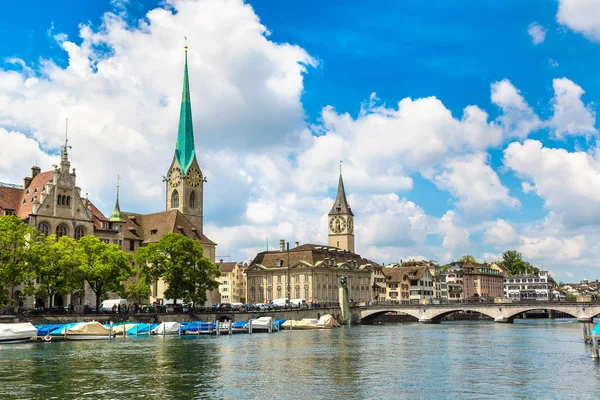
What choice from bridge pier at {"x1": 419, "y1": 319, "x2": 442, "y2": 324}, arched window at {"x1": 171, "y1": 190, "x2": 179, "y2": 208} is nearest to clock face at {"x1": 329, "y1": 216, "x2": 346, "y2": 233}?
arched window at {"x1": 171, "y1": 190, "x2": 179, "y2": 208}

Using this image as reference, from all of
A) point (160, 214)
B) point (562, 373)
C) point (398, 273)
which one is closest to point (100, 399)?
point (562, 373)

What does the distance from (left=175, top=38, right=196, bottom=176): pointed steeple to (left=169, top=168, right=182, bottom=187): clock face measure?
56.0 inches

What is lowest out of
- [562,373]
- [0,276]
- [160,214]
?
[562,373]

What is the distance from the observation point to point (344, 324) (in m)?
124

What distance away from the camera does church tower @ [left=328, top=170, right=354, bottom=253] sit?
189375mm

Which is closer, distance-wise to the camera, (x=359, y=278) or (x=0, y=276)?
(x=0, y=276)

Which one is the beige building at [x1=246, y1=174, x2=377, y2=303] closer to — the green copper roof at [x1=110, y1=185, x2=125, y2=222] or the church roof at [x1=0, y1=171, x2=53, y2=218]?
the green copper roof at [x1=110, y1=185, x2=125, y2=222]

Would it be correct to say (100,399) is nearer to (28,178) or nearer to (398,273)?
(28,178)

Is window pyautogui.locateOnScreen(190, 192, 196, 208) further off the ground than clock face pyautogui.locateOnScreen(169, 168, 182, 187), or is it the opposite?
clock face pyautogui.locateOnScreen(169, 168, 182, 187)

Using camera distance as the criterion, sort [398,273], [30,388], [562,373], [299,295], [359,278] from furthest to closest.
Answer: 1. [398,273]
2. [359,278]
3. [299,295]
4. [562,373]
5. [30,388]

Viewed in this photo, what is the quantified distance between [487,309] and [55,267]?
2938 inches

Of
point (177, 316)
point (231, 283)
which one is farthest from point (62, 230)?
point (231, 283)

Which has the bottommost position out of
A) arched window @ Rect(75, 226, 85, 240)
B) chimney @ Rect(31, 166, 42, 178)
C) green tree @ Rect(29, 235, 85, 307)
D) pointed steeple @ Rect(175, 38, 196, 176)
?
green tree @ Rect(29, 235, 85, 307)

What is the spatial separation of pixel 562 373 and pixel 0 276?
173 feet
